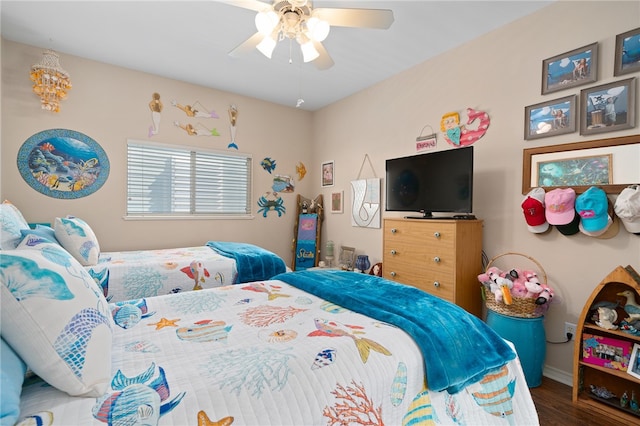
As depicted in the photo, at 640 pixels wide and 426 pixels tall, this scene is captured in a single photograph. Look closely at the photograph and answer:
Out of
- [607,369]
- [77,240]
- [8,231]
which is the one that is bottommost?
[607,369]

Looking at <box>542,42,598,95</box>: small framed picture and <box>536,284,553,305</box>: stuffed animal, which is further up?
<box>542,42,598,95</box>: small framed picture

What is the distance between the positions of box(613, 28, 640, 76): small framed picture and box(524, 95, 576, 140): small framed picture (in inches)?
10.1

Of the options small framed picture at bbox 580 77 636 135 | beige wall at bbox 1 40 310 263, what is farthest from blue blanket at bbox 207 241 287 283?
small framed picture at bbox 580 77 636 135

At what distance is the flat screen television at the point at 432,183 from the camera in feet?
8.06

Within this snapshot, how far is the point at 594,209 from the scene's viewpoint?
1864mm

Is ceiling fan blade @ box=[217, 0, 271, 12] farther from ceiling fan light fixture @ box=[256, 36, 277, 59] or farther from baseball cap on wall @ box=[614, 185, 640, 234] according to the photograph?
baseball cap on wall @ box=[614, 185, 640, 234]

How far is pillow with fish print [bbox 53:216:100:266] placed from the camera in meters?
2.20

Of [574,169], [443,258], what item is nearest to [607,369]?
[443,258]

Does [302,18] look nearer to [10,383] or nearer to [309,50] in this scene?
[309,50]

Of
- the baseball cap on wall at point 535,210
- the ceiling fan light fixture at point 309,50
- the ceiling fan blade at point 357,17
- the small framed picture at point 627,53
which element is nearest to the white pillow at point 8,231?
the ceiling fan light fixture at point 309,50

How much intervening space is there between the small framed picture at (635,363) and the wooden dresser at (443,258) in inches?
36.1

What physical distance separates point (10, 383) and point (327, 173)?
3922 mm

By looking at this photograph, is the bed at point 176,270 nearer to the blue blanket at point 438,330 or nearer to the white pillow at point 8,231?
the white pillow at point 8,231

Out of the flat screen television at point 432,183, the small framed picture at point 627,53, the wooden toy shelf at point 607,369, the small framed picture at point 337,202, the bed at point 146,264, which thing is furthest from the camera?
the small framed picture at point 337,202
